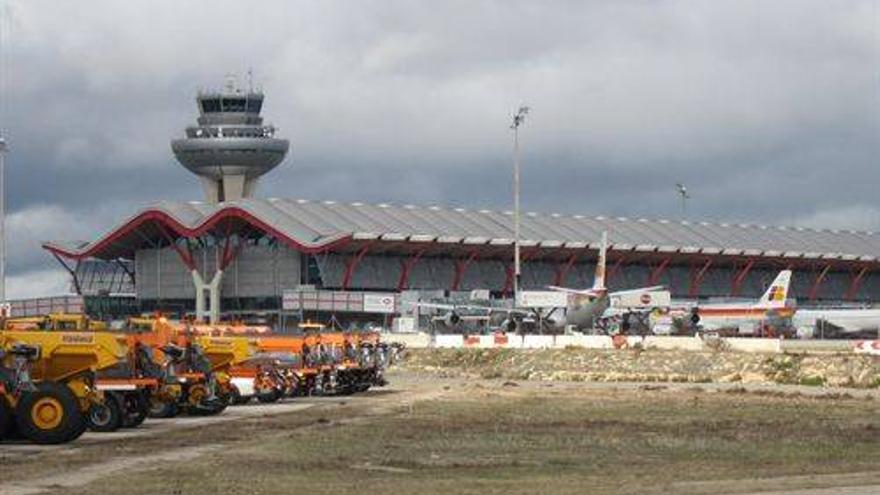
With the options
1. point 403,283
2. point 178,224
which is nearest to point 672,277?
point 403,283

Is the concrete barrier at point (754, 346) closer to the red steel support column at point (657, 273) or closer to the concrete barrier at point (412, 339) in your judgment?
the concrete barrier at point (412, 339)

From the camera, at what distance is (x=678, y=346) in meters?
99.9

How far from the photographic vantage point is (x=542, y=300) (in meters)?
138

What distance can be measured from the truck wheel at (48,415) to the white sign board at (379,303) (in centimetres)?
12154

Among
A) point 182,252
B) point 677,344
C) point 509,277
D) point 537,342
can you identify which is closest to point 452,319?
point 537,342

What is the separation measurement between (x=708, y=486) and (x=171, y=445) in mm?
13732

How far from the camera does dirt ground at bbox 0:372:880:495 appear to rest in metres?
28.3

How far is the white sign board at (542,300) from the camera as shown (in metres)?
138

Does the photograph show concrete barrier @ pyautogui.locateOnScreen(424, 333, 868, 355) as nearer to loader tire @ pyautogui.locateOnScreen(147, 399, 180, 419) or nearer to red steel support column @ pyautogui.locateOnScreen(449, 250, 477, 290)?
loader tire @ pyautogui.locateOnScreen(147, 399, 180, 419)

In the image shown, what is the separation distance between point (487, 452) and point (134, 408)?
11.2 meters

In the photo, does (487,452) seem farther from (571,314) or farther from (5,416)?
(571,314)

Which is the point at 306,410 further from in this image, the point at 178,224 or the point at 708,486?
the point at 178,224

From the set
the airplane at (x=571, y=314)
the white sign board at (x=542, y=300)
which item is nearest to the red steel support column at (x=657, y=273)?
the airplane at (x=571, y=314)

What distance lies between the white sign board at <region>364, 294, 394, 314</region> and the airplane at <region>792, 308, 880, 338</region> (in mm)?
35132
